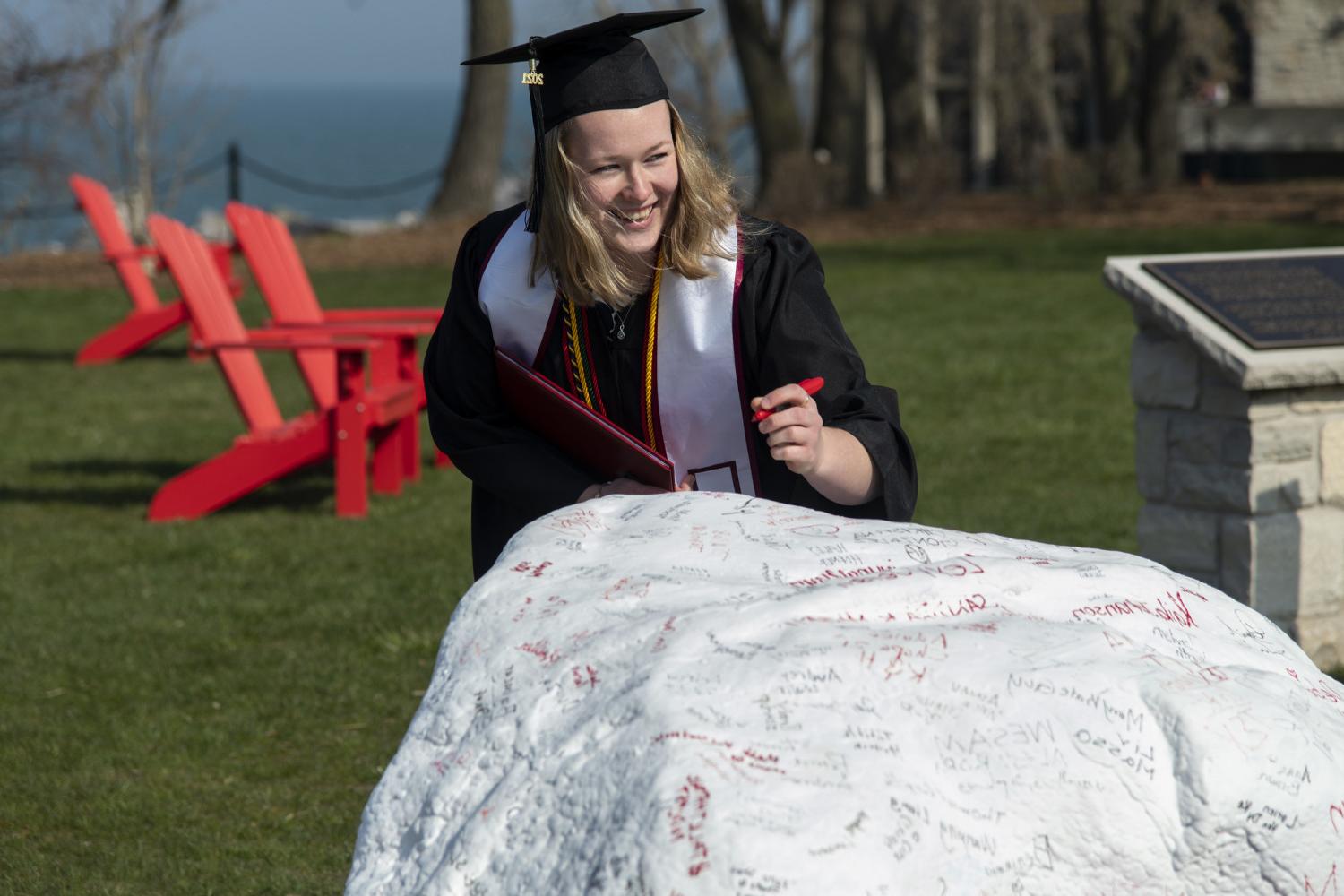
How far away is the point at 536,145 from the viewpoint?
8.77 ft

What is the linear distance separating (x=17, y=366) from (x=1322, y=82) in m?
24.8

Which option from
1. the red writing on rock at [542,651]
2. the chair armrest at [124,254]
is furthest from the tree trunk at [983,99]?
the red writing on rock at [542,651]

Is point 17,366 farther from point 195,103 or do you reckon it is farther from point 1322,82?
point 1322,82

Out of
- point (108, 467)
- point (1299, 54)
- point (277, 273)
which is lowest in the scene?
point (108, 467)

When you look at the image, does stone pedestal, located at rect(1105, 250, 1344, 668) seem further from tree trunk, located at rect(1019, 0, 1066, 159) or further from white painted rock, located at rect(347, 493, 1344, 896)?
tree trunk, located at rect(1019, 0, 1066, 159)

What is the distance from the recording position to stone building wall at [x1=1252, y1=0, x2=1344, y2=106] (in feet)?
97.0

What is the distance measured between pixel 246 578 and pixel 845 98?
48.9ft

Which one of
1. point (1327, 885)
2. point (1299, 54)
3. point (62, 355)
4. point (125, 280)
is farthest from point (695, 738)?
point (1299, 54)

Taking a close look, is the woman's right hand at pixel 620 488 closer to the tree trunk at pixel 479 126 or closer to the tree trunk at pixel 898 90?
the tree trunk at pixel 479 126

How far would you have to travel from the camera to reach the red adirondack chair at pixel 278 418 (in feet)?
24.2

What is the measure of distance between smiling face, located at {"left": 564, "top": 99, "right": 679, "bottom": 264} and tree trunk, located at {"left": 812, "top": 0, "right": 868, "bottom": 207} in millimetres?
17689

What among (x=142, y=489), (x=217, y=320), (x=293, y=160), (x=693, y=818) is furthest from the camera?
(x=293, y=160)

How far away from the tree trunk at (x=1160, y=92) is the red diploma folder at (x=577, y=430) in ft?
64.9

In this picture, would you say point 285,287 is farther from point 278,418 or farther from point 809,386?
point 809,386
